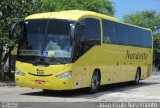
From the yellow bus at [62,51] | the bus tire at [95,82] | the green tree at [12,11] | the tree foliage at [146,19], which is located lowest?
the bus tire at [95,82]

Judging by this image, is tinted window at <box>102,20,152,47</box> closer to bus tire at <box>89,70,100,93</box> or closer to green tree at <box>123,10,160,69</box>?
bus tire at <box>89,70,100,93</box>

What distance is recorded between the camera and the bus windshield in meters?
18.1

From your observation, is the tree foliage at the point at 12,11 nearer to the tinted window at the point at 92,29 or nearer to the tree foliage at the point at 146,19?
the tinted window at the point at 92,29

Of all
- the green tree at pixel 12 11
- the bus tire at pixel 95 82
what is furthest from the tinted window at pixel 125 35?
the green tree at pixel 12 11

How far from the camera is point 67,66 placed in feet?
58.8

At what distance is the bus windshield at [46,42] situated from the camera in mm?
18062

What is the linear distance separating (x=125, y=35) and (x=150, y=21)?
2154 inches

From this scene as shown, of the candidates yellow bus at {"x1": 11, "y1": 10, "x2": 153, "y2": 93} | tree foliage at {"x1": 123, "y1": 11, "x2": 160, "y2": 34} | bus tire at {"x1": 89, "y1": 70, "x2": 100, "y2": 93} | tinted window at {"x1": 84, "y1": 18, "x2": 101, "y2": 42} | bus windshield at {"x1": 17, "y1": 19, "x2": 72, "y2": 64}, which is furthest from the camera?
tree foliage at {"x1": 123, "y1": 11, "x2": 160, "y2": 34}

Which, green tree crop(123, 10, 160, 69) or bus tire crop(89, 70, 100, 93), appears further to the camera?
green tree crop(123, 10, 160, 69)

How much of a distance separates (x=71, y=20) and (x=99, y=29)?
250cm

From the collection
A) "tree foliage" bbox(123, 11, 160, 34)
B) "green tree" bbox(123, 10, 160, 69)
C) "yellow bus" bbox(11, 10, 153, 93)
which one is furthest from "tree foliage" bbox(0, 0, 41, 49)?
"tree foliage" bbox(123, 11, 160, 34)

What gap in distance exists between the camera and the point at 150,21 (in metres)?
78.3

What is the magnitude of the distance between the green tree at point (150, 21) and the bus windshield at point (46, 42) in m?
56.4

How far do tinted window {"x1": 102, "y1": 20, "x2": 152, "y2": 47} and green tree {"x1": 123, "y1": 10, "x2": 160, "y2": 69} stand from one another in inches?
1784
